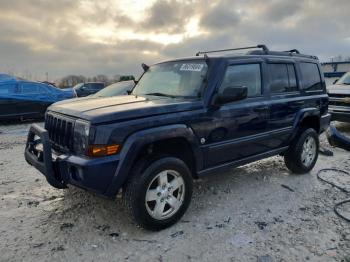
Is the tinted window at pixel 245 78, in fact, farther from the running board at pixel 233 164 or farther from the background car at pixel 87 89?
the background car at pixel 87 89

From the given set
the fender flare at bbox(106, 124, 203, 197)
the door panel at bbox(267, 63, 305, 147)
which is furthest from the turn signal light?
the door panel at bbox(267, 63, 305, 147)

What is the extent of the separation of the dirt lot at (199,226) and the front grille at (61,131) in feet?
2.97

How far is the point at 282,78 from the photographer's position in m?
5.12

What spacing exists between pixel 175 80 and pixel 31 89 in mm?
8919

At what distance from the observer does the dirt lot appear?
3.28 m

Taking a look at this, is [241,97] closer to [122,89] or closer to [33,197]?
[33,197]

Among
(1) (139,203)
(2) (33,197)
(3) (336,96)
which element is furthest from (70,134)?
(3) (336,96)

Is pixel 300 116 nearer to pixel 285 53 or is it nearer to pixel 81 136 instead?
pixel 285 53

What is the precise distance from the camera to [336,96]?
9453 mm

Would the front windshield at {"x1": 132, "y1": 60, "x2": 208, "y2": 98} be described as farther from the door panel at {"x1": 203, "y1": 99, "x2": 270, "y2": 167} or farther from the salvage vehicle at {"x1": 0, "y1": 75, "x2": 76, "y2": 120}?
the salvage vehicle at {"x1": 0, "y1": 75, "x2": 76, "y2": 120}

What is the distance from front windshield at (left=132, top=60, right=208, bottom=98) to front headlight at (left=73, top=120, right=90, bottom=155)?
132cm

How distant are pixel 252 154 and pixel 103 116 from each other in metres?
2.34

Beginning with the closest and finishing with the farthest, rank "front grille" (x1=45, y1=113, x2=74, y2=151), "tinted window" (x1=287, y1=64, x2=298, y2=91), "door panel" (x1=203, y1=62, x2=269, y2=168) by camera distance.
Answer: "front grille" (x1=45, y1=113, x2=74, y2=151), "door panel" (x1=203, y1=62, x2=269, y2=168), "tinted window" (x1=287, y1=64, x2=298, y2=91)

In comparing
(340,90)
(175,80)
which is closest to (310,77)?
(175,80)
